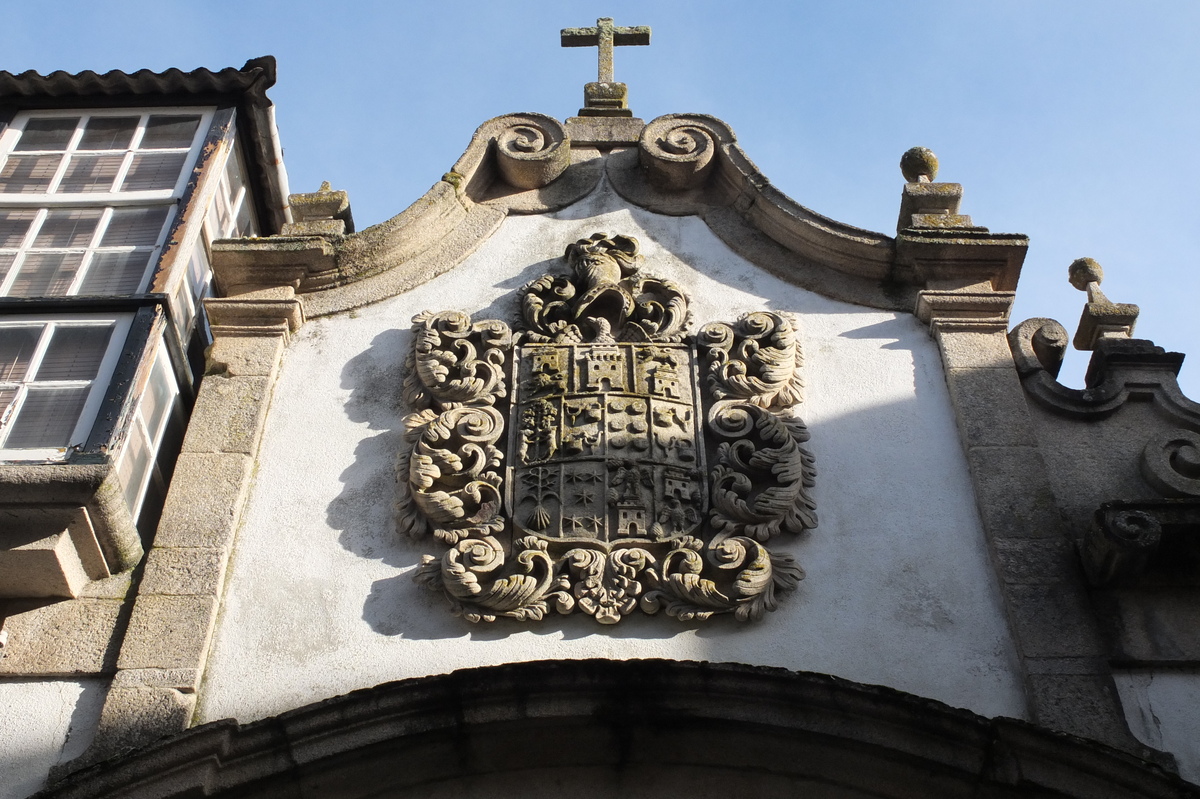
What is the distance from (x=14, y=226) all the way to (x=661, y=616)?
3737 millimetres

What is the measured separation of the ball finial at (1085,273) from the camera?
6.91 meters

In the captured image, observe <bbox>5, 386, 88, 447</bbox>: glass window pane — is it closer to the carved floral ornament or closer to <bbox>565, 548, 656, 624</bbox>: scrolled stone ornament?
the carved floral ornament

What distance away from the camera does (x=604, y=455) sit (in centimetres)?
573

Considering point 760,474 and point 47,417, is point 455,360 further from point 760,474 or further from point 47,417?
point 47,417

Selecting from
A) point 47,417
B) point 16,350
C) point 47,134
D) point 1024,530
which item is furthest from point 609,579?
point 47,134

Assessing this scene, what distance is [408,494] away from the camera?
5879 millimetres

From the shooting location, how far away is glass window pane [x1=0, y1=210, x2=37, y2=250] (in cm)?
676

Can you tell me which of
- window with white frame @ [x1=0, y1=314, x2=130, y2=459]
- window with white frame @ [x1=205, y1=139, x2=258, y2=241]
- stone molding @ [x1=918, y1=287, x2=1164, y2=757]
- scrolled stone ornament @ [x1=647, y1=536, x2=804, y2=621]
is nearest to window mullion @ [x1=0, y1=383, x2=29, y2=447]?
window with white frame @ [x1=0, y1=314, x2=130, y2=459]

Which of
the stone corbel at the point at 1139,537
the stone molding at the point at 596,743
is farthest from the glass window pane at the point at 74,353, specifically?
the stone corbel at the point at 1139,537

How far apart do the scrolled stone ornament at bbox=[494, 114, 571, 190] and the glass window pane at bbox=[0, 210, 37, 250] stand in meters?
2.33

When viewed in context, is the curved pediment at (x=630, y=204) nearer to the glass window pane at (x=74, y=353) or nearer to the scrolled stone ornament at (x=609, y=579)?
the glass window pane at (x=74, y=353)

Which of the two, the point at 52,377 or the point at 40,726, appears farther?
the point at 52,377

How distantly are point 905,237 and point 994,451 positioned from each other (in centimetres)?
129

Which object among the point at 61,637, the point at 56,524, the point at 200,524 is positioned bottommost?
the point at 61,637
